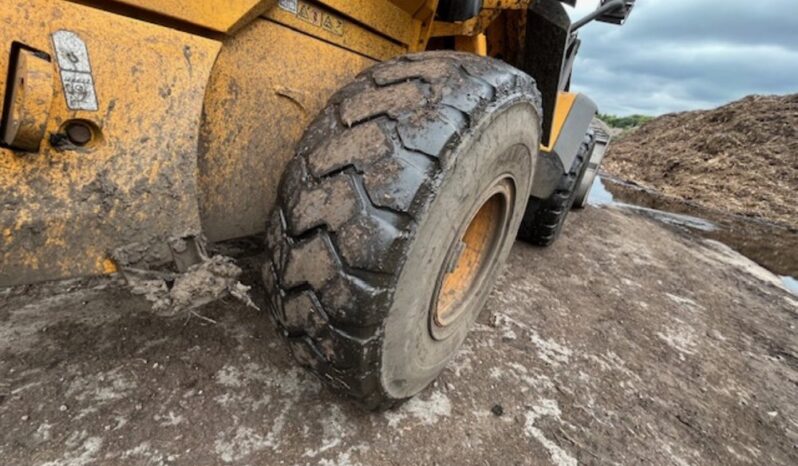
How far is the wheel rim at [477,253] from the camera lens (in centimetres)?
171

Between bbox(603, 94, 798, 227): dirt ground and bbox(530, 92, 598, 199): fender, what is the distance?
8.52m

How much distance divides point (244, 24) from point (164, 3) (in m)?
0.20

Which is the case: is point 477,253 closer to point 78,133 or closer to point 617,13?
point 78,133

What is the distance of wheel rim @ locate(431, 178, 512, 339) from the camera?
5.62ft

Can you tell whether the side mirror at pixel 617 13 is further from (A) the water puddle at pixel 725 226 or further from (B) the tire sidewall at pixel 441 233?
(A) the water puddle at pixel 725 226

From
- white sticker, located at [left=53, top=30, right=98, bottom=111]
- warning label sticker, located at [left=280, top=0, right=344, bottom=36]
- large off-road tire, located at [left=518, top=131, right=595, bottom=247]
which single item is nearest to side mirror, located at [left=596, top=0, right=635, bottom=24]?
large off-road tire, located at [left=518, top=131, right=595, bottom=247]

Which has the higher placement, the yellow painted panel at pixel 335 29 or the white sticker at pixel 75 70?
the yellow painted panel at pixel 335 29

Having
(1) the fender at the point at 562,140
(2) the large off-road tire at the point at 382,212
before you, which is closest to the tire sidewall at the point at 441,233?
(2) the large off-road tire at the point at 382,212

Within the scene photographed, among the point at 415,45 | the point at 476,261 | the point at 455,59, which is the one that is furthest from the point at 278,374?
the point at 415,45

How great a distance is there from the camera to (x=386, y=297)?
1.05 meters

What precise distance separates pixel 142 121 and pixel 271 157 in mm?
405

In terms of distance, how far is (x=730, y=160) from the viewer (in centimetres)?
1211

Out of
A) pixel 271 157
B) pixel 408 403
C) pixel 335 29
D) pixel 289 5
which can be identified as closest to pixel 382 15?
pixel 335 29

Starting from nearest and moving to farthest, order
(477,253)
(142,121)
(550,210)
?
(142,121) < (477,253) < (550,210)
